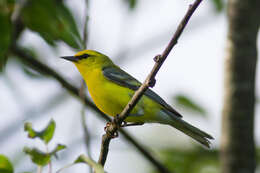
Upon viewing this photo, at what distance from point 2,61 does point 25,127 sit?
0.52 metres

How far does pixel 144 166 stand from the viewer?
6891 millimetres

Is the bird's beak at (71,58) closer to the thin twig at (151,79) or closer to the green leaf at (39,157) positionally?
the thin twig at (151,79)

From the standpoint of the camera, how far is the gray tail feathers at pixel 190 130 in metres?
4.00

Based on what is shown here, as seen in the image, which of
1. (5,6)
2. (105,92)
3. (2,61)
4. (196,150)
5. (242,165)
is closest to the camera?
(2,61)

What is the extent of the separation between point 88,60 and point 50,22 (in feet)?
6.97

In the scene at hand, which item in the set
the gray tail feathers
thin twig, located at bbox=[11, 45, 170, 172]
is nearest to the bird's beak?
thin twig, located at bbox=[11, 45, 170, 172]

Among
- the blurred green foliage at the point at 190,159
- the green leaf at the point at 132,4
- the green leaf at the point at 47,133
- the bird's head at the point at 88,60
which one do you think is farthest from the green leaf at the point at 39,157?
the blurred green foliage at the point at 190,159

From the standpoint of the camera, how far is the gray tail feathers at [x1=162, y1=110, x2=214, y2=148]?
400cm

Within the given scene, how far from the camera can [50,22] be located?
10.8ft

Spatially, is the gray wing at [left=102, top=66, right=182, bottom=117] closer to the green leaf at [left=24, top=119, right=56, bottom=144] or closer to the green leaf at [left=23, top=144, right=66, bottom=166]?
the green leaf at [left=24, top=119, right=56, bottom=144]

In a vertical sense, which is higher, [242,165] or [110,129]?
[110,129]

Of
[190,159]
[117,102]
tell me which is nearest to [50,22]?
[117,102]

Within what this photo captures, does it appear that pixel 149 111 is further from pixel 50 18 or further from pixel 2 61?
pixel 2 61

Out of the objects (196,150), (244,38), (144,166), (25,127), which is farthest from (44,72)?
(144,166)
